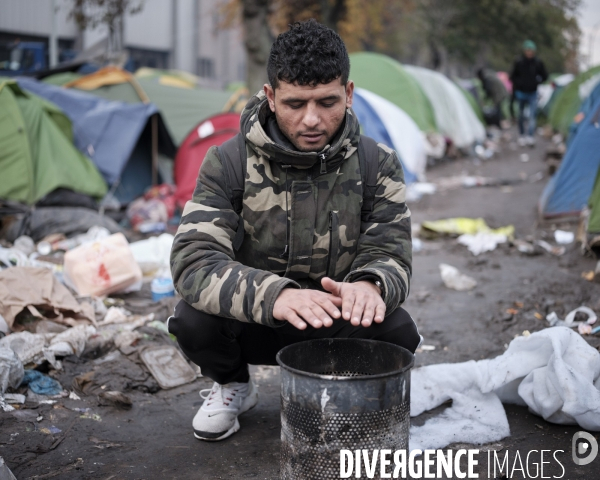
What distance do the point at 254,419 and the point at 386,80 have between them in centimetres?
1089

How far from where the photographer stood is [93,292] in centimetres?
479

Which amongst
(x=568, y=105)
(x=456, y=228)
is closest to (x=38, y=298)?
(x=456, y=228)

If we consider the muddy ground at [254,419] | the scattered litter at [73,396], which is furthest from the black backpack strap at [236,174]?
the scattered litter at [73,396]

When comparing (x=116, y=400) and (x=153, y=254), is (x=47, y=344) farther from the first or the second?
(x=153, y=254)

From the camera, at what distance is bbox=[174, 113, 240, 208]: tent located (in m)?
8.67

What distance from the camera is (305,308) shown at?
7.08 feet

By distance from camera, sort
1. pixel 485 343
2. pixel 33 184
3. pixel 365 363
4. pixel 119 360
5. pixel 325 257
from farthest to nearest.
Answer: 1. pixel 33 184
2. pixel 485 343
3. pixel 119 360
4. pixel 325 257
5. pixel 365 363

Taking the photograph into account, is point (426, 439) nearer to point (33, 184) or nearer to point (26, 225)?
point (26, 225)

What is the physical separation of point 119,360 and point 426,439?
1.80 metres


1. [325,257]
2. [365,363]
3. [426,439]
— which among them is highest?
[325,257]

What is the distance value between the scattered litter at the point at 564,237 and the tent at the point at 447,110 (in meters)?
7.62

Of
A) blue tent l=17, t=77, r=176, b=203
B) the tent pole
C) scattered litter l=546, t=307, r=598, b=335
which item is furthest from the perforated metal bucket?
the tent pole

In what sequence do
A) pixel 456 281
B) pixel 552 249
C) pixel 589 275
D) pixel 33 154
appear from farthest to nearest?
pixel 33 154
pixel 552 249
pixel 456 281
pixel 589 275

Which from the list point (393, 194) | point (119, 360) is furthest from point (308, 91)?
point (119, 360)
